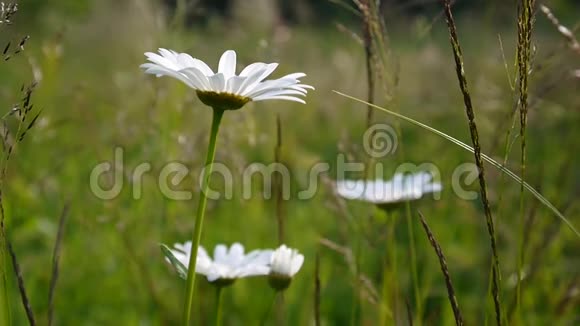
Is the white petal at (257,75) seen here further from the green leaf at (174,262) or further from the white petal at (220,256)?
the white petal at (220,256)

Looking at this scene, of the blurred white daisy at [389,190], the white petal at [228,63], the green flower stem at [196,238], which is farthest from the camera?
the blurred white daisy at [389,190]

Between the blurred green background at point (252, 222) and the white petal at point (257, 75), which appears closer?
the white petal at point (257, 75)

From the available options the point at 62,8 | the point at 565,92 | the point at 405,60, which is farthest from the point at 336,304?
the point at 62,8

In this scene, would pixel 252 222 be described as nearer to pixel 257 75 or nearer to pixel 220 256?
pixel 220 256

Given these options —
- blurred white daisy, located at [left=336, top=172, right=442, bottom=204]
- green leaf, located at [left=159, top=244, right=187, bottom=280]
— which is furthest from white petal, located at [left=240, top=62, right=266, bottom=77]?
blurred white daisy, located at [left=336, top=172, right=442, bottom=204]

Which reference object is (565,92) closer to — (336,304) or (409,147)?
(409,147)

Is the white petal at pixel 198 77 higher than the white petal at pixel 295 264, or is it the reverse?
the white petal at pixel 198 77

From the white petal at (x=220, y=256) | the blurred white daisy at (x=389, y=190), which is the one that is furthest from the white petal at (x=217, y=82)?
the blurred white daisy at (x=389, y=190)
